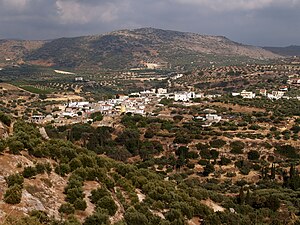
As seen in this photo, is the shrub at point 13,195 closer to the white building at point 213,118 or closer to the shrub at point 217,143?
the shrub at point 217,143

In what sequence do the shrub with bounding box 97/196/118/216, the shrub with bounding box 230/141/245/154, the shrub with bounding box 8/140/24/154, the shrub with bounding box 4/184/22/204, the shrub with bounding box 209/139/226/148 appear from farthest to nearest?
1. the shrub with bounding box 209/139/226/148
2. the shrub with bounding box 230/141/245/154
3. the shrub with bounding box 8/140/24/154
4. the shrub with bounding box 97/196/118/216
5. the shrub with bounding box 4/184/22/204

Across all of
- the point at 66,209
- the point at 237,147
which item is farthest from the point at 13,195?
the point at 237,147

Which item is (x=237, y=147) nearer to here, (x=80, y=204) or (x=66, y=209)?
(x=80, y=204)

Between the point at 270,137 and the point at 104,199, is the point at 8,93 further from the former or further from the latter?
the point at 104,199

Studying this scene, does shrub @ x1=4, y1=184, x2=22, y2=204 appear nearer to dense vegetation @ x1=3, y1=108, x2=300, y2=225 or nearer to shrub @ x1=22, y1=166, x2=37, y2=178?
dense vegetation @ x1=3, y1=108, x2=300, y2=225

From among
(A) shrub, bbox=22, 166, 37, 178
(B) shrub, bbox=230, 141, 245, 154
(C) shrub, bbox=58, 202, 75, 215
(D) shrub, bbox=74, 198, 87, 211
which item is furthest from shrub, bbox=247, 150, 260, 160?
(C) shrub, bbox=58, 202, 75, 215

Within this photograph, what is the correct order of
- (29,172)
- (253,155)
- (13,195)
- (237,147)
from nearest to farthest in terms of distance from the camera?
(13,195)
(29,172)
(253,155)
(237,147)

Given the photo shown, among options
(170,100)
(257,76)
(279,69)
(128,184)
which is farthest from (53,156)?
(279,69)

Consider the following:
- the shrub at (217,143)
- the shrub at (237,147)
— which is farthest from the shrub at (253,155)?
the shrub at (217,143)

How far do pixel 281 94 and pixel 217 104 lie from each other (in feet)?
62.1

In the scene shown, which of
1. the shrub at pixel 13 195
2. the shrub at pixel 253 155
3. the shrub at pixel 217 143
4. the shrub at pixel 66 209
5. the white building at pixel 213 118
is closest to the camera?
the shrub at pixel 13 195

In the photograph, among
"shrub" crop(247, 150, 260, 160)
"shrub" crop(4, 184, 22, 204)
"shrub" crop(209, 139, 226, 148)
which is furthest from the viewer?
"shrub" crop(209, 139, 226, 148)

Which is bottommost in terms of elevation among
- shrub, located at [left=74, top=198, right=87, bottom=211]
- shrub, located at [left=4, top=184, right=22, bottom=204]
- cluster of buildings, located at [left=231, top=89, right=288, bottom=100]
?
cluster of buildings, located at [left=231, top=89, right=288, bottom=100]

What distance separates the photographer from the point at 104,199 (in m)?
13.0
